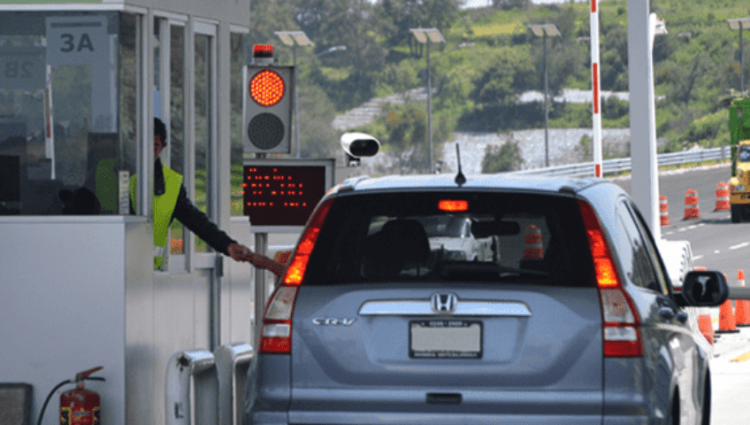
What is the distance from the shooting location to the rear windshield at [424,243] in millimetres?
4824

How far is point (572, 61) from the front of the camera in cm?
10969

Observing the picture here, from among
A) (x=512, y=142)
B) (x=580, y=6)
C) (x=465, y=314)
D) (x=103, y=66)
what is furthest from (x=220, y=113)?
(x=580, y=6)

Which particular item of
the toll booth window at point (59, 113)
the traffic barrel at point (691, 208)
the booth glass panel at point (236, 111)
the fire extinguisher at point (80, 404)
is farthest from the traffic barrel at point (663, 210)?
the fire extinguisher at point (80, 404)

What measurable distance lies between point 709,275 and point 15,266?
11.3ft

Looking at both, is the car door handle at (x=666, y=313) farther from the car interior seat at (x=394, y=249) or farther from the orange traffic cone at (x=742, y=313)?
the orange traffic cone at (x=742, y=313)

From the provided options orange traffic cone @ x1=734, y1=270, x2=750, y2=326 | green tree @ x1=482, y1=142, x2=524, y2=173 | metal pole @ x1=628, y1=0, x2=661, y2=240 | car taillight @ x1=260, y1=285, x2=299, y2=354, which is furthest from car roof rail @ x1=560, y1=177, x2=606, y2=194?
green tree @ x1=482, y1=142, x2=524, y2=173

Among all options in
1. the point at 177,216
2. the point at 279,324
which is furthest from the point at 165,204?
the point at 279,324

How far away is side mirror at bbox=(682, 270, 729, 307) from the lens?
6086 millimetres

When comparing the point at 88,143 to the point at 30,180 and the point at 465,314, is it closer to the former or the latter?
the point at 30,180

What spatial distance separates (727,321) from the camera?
15.9 metres

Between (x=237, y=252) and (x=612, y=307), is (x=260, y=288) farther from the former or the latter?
(x=612, y=307)

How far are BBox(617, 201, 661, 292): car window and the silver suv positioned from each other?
31 mm

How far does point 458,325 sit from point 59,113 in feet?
10.4

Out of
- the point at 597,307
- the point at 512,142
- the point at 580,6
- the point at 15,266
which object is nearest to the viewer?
the point at 597,307
